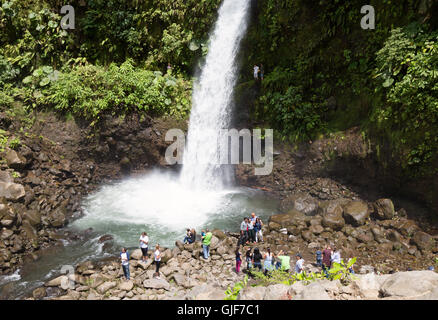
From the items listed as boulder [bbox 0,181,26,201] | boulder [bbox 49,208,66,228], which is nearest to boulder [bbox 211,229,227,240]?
boulder [bbox 49,208,66,228]

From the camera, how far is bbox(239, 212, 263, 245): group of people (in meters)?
13.8

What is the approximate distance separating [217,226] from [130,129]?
30.2ft

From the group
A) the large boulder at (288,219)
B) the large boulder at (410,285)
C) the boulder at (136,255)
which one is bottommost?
the boulder at (136,255)

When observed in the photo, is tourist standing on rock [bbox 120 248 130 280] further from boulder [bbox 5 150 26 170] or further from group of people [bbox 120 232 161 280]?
boulder [bbox 5 150 26 170]

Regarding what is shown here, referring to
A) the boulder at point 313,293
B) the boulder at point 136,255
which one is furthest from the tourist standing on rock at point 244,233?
the boulder at point 313,293

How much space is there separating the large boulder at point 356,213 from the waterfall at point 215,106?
25.8ft

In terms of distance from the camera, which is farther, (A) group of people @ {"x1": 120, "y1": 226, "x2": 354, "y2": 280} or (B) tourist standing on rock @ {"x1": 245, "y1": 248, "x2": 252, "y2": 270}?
(B) tourist standing on rock @ {"x1": 245, "y1": 248, "x2": 252, "y2": 270}

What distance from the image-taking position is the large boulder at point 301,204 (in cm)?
1642

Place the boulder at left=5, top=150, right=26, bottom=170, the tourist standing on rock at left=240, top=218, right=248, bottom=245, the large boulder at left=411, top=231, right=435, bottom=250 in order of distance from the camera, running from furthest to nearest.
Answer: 1. the boulder at left=5, top=150, right=26, bottom=170
2. the tourist standing on rock at left=240, top=218, right=248, bottom=245
3. the large boulder at left=411, top=231, right=435, bottom=250

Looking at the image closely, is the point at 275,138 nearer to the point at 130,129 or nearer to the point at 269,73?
the point at 269,73

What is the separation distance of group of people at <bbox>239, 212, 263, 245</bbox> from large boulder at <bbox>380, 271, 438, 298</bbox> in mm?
7445

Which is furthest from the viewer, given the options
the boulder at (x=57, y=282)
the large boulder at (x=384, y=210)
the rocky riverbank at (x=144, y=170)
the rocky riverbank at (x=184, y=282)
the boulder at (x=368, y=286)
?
the large boulder at (x=384, y=210)

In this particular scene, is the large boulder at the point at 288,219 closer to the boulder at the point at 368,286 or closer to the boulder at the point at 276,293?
the boulder at the point at 276,293

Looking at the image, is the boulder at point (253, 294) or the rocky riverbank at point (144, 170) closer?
the boulder at point (253, 294)
